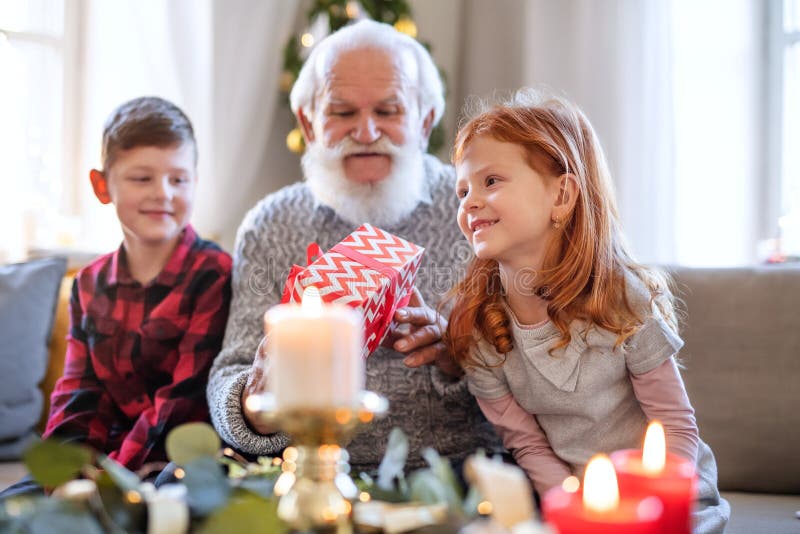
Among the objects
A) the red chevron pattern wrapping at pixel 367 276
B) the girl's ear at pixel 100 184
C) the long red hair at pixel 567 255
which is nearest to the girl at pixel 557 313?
the long red hair at pixel 567 255

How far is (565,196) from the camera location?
1.64 m

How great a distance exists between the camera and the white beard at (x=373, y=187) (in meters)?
2.10

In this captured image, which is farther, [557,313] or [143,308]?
[143,308]

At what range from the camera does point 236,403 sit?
171 cm

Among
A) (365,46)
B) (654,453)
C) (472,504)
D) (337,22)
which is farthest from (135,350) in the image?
(337,22)

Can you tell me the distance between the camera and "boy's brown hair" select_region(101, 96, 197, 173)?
6.42ft

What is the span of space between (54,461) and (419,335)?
Result: 909mm

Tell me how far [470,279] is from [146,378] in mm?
840

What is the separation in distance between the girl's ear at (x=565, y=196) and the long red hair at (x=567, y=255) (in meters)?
0.01

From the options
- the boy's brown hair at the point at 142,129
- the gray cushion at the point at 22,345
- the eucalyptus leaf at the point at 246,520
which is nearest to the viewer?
the eucalyptus leaf at the point at 246,520

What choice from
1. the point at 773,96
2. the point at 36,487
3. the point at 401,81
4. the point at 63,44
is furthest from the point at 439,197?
the point at 63,44

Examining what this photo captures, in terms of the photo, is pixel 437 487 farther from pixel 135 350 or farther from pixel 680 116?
pixel 680 116

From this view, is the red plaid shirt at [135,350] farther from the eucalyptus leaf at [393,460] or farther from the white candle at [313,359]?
the white candle at [313,359]

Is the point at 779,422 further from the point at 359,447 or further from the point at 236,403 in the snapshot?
A: the point at 236,403
